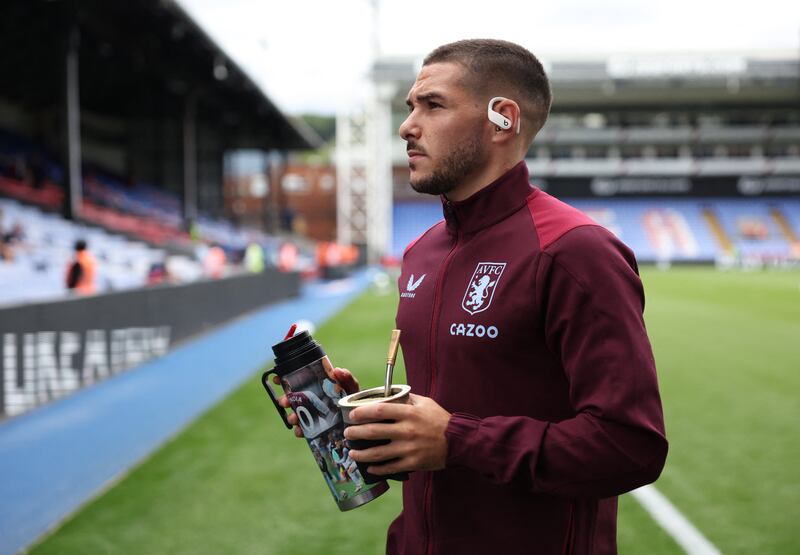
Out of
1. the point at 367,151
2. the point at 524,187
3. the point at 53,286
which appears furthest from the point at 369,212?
the point at 524,187

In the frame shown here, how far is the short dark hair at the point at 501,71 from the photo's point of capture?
1.62 m

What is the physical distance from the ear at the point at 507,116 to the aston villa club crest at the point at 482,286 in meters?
0.31

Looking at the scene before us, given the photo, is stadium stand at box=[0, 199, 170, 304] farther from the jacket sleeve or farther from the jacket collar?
the jacket sleeve

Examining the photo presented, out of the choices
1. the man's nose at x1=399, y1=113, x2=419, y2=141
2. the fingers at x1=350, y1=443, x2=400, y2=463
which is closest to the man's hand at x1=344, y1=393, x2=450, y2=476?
the fingers at x1=350, y1=443, x2=400, y2=463

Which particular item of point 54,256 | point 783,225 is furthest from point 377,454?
point 783,225

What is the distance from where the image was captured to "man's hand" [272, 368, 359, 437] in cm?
163

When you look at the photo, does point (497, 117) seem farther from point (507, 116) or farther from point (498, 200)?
point (498, 200)

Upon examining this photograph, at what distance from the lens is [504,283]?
1538 millimetres

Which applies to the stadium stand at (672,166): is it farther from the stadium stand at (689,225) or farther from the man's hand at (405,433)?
the man's hand at (405,433)

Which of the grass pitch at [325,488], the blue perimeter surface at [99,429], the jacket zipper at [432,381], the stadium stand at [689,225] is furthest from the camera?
the stadium stand at [689,225]

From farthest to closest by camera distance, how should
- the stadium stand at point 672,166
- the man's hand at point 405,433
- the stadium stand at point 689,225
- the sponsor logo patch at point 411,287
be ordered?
1. the stadium stand at point 672,166
2. the stadium stand at point 689,225
3. the sponsor logo patch at point 411,287
4. the man's hand at point 405,433

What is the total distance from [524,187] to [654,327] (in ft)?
42.7

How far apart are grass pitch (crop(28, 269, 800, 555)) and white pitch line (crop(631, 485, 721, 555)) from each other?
0.07 metres

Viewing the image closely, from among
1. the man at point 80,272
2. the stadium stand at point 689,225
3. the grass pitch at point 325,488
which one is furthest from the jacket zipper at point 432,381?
the stadium stand at point 689,225
